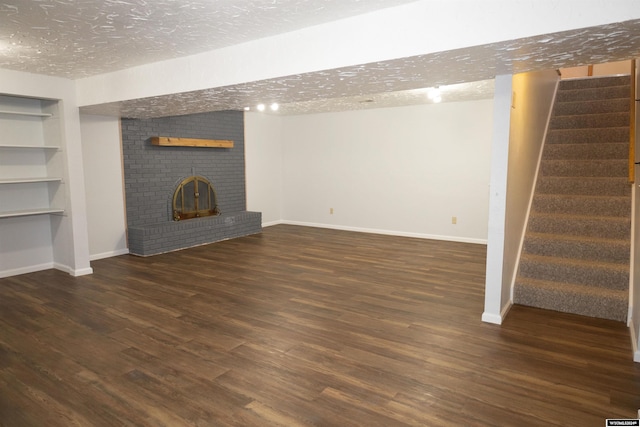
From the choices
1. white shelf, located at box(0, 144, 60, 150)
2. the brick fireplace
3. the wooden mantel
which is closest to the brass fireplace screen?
the brick fireplace

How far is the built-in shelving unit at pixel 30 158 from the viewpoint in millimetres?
4250

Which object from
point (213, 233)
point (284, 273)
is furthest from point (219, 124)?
point (284, 273)

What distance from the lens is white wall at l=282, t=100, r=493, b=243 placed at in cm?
612

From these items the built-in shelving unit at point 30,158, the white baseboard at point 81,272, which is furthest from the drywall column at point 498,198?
the built-in shelving unit at point 30,158

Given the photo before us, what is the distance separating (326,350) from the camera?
270 cm

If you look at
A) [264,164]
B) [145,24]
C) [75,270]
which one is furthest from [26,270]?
[264,164]

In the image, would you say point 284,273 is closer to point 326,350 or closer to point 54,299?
point 326,350

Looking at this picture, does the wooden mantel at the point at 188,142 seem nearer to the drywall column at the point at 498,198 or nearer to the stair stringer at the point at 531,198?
the drywall column at the point at 498,198

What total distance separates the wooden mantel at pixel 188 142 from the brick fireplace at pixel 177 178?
147 millimetres

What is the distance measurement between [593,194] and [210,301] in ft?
13.0

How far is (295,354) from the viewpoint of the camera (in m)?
2.65

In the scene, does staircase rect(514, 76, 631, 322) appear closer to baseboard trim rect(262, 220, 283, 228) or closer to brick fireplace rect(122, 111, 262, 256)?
brick fireplace rect(122, 111, 262, 256)

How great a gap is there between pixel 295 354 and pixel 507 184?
2057 mm

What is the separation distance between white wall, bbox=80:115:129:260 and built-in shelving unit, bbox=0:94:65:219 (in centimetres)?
48
